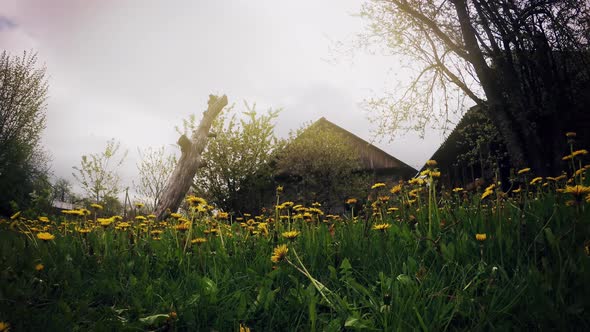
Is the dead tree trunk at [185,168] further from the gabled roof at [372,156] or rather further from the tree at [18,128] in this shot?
the gabled roof at [372,156]

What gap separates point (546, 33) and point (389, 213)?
7980 mm

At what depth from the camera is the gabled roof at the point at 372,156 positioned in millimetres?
22000

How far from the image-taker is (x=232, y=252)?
116 inches

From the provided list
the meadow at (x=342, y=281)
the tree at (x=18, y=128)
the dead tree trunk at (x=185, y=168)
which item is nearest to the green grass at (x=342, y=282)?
the meadow at (x=342, y=281)

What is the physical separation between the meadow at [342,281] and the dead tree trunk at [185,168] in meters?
6.21

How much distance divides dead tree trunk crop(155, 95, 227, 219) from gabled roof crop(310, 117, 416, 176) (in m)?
12.2

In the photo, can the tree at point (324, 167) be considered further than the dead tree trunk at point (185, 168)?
Yes

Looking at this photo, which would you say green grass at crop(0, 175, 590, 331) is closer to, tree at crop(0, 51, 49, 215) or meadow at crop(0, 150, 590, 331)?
meadow at crop(0, 150, 590, 331)

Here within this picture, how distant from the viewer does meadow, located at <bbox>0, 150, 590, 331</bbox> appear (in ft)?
5.24

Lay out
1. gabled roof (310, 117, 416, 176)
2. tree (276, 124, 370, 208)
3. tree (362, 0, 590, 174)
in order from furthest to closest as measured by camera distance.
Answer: gabled roof (310, 117, 416, 176)
tree (276, 124, 370, 208)
tree (362, 0, 590, 174)

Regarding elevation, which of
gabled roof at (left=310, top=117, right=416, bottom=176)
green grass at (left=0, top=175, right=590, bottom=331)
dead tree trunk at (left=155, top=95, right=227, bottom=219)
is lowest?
green grass at (left=0, top=175, right=590, bottom=331)

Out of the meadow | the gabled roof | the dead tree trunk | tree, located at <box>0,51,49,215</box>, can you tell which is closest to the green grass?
the meadow

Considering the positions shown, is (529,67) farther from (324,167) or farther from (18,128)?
(18,128)

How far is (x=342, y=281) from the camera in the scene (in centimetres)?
222
